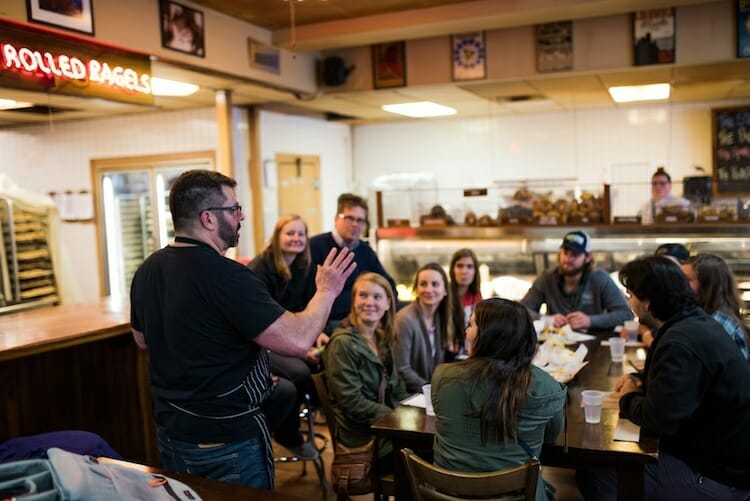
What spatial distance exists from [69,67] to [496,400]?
9.76 ft

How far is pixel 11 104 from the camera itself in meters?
3.77

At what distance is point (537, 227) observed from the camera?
5059 millimetres

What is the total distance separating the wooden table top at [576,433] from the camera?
2.15 meters

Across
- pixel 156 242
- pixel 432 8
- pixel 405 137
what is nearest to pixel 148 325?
pixel 432 8

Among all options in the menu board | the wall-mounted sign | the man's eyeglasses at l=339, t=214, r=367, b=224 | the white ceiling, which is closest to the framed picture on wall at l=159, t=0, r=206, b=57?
the white ceiling

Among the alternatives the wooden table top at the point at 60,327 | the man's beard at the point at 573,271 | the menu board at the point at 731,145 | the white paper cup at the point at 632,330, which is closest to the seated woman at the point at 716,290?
the white paper cup at the point at 632,330

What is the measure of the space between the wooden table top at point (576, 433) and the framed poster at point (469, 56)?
3208 mm

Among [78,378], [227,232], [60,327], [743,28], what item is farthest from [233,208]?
[743,28]

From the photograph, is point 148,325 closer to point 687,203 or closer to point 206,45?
point 206,45

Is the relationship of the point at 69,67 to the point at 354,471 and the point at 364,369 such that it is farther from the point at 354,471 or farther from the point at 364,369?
the point at 354,471

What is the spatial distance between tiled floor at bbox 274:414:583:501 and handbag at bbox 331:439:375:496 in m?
0.56

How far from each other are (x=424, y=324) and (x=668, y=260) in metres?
1.37

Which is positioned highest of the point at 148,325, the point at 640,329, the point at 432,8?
the point at 432,8

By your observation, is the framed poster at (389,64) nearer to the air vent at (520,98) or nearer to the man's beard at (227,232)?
the air vent at (520,98)
